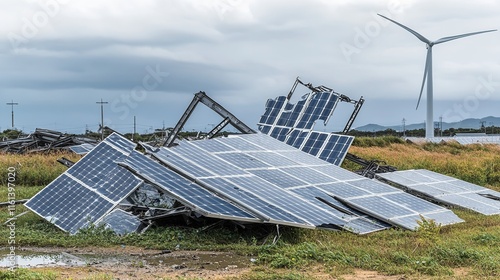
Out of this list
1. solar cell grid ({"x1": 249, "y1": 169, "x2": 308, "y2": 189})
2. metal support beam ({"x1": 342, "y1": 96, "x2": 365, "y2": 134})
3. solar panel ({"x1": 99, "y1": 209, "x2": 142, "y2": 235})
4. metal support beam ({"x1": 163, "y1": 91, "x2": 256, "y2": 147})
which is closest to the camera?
solar panel ({"x1": 99, "y1": 209, "x2": 142, "y2": 235})

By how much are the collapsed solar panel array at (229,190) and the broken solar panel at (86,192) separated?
0.03 metres

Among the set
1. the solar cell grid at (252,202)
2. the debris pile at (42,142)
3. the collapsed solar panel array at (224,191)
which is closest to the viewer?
the solar cell grid at (252,202)

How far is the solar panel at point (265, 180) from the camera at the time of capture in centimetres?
1636

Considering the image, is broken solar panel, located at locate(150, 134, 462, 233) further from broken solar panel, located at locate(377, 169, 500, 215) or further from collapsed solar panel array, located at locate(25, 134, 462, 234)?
broken solar panel, located at locate(377, 169, 500, 215)

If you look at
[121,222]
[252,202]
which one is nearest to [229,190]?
[252,202]

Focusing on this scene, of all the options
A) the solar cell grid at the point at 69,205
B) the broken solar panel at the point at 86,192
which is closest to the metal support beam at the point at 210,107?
the broken solar panel at the point at 86,192

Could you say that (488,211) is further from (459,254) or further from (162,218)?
(162,218)

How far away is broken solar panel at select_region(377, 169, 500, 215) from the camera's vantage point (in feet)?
78.0

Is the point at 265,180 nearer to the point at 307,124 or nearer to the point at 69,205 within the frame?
the point at 69,205

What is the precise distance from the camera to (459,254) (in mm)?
13961

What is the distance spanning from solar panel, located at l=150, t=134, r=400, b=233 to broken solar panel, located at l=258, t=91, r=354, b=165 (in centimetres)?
343

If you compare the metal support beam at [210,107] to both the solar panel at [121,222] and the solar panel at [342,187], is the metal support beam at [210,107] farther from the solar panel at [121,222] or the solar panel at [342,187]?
the solar panel at [121,222]

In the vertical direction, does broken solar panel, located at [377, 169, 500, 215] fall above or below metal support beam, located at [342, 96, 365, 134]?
below

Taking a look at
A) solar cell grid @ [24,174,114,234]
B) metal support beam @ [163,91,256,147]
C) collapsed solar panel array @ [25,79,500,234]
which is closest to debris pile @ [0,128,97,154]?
metal support beam @ [163,91,256,147]
